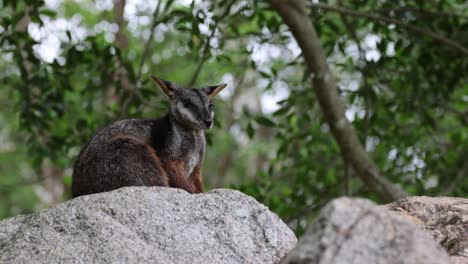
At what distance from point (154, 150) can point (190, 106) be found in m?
0.78

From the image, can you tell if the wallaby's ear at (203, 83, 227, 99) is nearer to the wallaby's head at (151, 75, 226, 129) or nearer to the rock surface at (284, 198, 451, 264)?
the wallaby's head at (151, 75, 226, 129)

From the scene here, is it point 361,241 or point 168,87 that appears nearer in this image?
point 361,241

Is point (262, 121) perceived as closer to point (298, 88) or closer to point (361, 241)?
point (298, 88)

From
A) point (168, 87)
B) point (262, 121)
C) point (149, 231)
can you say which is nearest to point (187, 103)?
point (168, 87)

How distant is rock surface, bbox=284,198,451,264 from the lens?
3586 mm

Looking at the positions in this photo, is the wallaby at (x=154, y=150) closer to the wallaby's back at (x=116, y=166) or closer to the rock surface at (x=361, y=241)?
the wallaby's back at (x=116, y=166)

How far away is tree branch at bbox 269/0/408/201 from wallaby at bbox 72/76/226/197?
2.21 meters

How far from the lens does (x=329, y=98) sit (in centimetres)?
991

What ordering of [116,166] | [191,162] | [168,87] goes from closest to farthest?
[116,166]
[191,162]
[168,87]

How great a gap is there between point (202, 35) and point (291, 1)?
1407 millimetres

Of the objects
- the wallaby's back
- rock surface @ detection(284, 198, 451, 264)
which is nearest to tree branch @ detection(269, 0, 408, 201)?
the wallaby's back

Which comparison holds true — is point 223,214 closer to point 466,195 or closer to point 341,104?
point 341,104

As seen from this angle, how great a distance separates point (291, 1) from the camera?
9.64 metres

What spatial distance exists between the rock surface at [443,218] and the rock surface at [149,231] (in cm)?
112
